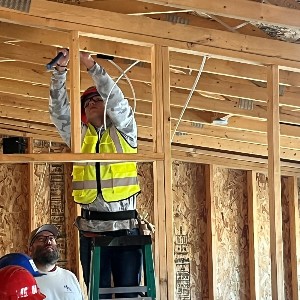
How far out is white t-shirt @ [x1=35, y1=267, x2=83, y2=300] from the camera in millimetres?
4230

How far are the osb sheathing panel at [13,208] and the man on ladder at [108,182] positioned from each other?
4.85 m

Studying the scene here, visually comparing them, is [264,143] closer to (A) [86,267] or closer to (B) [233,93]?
(B) [233,93]

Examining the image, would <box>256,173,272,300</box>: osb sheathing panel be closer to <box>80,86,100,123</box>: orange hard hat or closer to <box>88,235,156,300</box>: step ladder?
<box>80,86,100,123</box>: orange hard hat

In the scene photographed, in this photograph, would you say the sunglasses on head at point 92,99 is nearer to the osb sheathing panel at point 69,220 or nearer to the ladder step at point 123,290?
the ladder step at point 123,290

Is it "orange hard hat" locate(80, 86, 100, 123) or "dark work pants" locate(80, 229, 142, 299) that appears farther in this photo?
"orange hard hat" locate(80, 86, 100, 123)

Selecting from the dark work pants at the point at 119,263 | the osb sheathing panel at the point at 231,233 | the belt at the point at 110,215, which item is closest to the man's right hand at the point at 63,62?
the belt at the point at 110,215

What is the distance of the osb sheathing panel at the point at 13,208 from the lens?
28.7ft

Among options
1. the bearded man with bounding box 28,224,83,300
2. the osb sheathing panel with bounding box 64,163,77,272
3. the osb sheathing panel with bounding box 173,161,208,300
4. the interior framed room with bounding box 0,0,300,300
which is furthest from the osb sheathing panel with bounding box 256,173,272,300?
the bearded man with bounding box 28,224,83,300

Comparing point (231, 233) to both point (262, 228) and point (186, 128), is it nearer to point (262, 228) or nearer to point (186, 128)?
point (262, 228)

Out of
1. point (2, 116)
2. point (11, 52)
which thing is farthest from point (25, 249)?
point (11, 52)

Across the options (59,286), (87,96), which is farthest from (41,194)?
(87,96)

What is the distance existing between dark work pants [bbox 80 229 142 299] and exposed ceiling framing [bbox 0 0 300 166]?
1044 millimetres

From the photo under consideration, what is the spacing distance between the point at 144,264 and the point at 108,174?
1.57ft

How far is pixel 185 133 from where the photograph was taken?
313 inches
